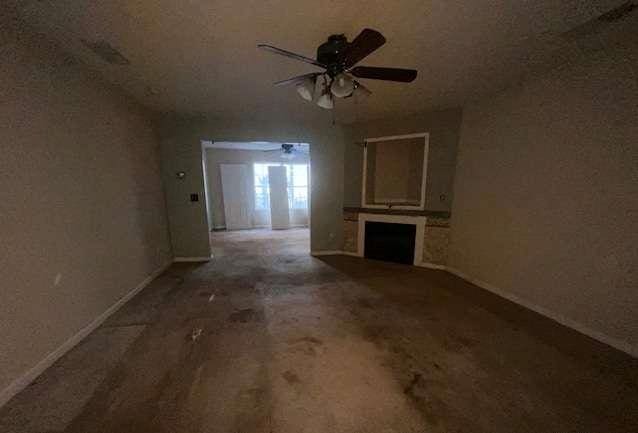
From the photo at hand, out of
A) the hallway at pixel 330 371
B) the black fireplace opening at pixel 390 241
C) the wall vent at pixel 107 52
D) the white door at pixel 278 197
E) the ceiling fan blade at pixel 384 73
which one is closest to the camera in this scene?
the hallway at pixel 330 371

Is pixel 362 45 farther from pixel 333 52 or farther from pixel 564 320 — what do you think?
pixel 564 320

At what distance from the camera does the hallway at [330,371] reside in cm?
126

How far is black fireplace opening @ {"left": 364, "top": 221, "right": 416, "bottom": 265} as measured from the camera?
3.83 metres

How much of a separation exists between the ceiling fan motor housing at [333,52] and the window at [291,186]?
525cm

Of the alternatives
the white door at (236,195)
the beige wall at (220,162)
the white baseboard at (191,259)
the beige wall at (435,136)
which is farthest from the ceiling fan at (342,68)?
the white door at (236,195)

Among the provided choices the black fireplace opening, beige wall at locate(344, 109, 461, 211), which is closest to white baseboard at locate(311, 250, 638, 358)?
the black fireplace opening

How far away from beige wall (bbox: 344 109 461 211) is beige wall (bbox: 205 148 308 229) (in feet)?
11.1

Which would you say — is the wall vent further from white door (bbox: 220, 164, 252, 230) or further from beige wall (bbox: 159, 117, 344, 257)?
white door (bbox: 220, 164, 252, 230)

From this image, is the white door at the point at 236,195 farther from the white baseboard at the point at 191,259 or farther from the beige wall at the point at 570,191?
the beige wall at the point at 570,191

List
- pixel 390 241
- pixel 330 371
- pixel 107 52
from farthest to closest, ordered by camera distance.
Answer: pixel 390 241
pixel 107 52
pixel 330 371

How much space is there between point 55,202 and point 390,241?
4144 mm

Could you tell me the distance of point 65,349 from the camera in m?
1.80

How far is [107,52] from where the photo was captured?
74.5 inches

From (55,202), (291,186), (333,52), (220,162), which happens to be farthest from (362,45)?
(220,162)
